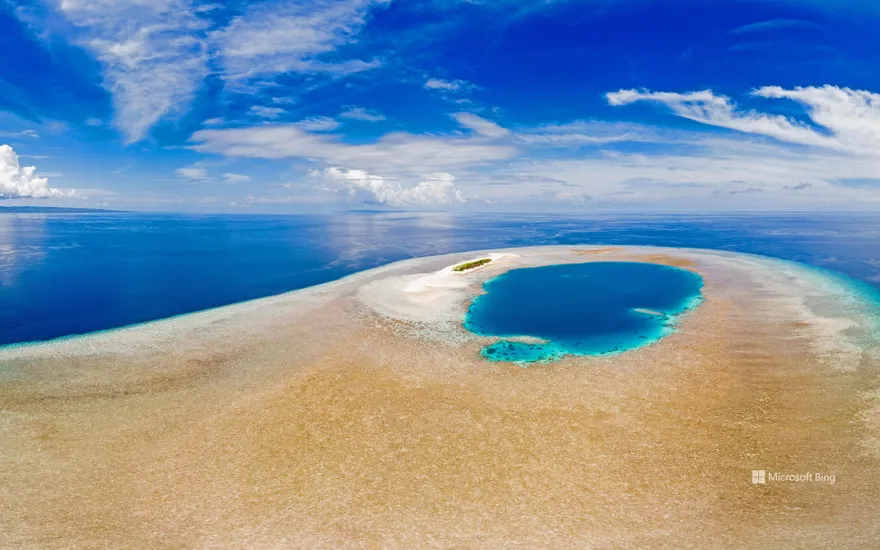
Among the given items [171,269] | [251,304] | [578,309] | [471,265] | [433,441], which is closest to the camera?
[433,441]

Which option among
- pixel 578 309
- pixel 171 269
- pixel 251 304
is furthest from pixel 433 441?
pixel 171 269

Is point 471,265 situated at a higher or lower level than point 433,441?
higher

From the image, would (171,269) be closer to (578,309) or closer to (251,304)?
(251,304)

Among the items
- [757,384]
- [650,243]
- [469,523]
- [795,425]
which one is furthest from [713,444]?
[650,243]

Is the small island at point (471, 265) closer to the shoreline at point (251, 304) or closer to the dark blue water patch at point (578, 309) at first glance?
the shoreline at point (251, 304)

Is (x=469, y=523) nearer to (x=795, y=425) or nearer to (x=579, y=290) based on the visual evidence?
(x=795, y=425)

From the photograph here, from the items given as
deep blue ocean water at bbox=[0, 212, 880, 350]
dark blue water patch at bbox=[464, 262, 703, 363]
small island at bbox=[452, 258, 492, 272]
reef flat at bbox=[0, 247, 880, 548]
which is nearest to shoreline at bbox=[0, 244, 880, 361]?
reef flat at bbox=[0, 247, 880, 548]
